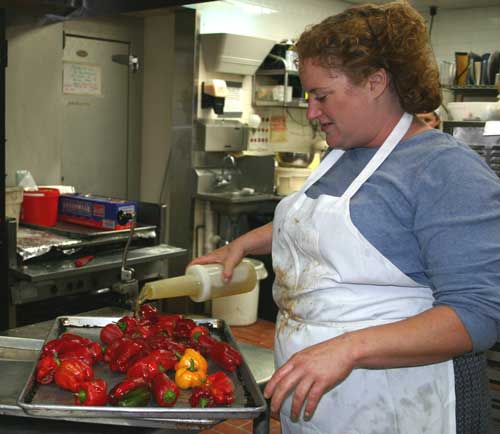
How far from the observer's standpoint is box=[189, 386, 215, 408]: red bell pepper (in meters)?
1.35

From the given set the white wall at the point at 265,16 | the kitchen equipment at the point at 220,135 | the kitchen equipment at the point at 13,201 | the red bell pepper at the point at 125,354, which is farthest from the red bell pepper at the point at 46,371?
the white wall at the point at 265,16

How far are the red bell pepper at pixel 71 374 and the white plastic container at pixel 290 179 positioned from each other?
3.92 metres

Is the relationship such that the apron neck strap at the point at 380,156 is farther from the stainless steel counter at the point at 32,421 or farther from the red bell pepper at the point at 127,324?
the red bell pepper at the point at 127,324

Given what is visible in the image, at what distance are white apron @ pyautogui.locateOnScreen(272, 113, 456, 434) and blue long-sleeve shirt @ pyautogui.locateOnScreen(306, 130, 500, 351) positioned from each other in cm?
4

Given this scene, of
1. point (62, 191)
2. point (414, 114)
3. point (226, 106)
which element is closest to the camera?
point (414, 114)

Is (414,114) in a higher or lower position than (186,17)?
lower

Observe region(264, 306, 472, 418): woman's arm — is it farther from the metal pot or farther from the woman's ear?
the metal pot

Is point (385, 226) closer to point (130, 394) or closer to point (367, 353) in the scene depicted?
point (367, 353)

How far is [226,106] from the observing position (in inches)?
210

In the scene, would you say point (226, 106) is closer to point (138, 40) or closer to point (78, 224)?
point (138, 40)

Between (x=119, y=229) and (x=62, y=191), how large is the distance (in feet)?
1.84

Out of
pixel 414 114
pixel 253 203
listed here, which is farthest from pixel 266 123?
pixel 414 114

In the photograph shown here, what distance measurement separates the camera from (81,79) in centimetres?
472

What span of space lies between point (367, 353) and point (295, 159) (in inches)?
169
